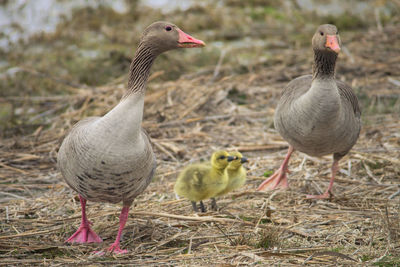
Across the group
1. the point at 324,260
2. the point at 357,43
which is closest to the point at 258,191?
the point at 324,260

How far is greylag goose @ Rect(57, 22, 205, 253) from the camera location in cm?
385

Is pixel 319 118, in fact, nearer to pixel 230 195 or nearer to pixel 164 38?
pixel 230 195

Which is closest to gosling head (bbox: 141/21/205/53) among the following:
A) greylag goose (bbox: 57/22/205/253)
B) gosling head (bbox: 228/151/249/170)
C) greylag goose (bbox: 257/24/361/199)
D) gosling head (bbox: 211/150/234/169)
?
greylag goose (bbox: 57/22/205/253)

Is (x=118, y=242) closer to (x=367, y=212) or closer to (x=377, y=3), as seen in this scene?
(x=367, y=212)

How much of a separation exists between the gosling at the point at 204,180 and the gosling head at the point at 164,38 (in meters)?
1.45

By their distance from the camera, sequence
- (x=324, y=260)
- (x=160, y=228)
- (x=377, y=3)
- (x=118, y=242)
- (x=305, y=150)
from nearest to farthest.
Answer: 1. (x=324, y=260)
2. (x=118, y=242)
3. (x=160, y=228)
4. (x=305, y=150)
5. (x=377, y=3)

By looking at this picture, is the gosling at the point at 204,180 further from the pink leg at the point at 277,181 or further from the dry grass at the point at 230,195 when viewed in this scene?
the pink leg at the point at 277,181

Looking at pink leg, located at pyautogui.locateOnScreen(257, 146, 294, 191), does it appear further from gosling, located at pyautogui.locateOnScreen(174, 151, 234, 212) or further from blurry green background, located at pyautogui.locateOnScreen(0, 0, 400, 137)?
blurry green background, located at pyautogui.locateOnScreen(0, 0, 400, 137)

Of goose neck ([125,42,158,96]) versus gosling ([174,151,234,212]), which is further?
gosling ([174,151,234,212])

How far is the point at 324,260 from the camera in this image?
383cm

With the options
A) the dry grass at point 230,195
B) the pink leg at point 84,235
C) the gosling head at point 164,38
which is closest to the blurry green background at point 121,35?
the dry grass at point 230,195

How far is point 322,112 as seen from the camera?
521 centimetres

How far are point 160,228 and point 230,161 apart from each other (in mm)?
1054

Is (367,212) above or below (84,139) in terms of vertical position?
below
